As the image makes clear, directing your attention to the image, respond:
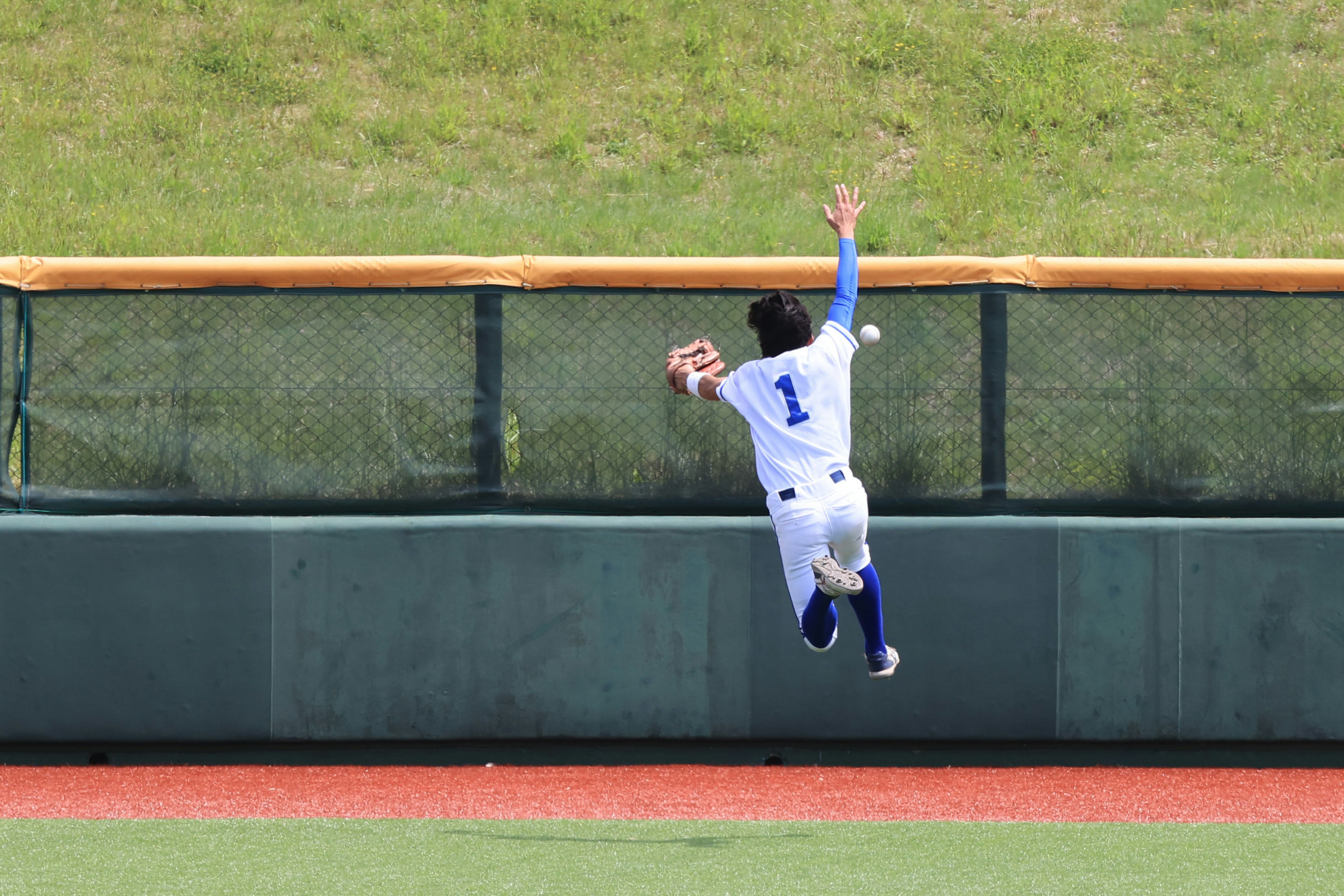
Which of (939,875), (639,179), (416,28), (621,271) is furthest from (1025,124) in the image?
(939,875)

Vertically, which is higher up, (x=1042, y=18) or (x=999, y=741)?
(x=1042, y=18)

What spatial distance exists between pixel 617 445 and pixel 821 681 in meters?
1.61

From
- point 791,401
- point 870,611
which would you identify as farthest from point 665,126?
point 870,611

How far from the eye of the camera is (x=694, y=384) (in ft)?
17.5

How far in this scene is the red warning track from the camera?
566cm

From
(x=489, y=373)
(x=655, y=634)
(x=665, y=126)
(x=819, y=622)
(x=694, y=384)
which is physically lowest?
(x=655, y=634)

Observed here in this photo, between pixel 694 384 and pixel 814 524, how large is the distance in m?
0.77

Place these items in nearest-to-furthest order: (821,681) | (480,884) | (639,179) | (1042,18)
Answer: (480,884)
(821,681)
(639,179)
(1042,18)

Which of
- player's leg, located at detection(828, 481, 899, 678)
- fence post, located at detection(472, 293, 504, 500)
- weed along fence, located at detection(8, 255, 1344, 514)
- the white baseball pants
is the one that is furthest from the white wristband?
fence post, located at detection(472, 293, 504, 500)

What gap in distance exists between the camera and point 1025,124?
1568cm

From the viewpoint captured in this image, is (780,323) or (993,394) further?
(993,394)

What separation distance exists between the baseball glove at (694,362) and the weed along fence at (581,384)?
131 cm

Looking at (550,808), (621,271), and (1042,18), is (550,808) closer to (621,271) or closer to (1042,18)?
(621,271)

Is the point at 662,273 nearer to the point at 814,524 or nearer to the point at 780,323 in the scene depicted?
the point at 780,323
